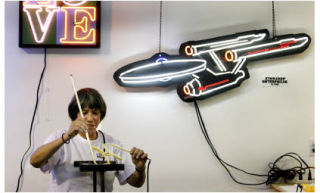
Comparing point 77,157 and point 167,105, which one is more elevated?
point 167,105

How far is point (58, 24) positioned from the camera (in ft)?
10.2

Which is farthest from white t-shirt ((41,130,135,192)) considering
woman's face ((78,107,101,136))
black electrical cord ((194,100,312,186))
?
black electrical cord ((194,100,312,186))

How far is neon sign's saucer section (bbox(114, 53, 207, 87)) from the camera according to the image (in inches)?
121

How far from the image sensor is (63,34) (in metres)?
3.10

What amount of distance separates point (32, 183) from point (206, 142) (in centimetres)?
158

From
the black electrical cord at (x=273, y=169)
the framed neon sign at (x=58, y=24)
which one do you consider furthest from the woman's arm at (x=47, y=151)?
the black electrical cord at (x=273, y=169)

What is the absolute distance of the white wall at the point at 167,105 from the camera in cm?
312

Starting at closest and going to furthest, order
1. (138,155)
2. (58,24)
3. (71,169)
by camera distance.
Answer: (138,155)
(71,169)
(58,24)

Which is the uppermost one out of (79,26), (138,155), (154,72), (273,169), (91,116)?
(79,26)

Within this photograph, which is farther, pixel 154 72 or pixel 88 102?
pixel 154 72

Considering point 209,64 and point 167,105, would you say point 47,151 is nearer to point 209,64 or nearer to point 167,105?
point 167,105

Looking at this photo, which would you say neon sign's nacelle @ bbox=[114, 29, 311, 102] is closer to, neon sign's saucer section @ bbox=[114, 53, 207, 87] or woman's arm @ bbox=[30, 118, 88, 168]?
neon sign's saucer section @ bbox=[114, 53, 207, 87]

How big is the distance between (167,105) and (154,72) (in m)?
0.32

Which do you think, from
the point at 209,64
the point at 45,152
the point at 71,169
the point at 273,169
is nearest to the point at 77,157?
the point at 71,169
